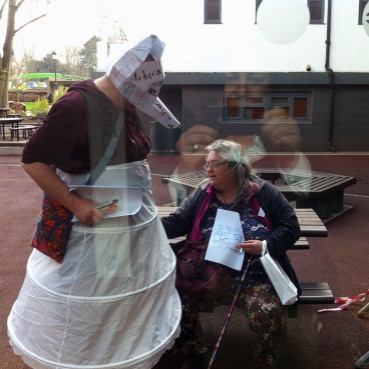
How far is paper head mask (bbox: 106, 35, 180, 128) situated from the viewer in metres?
1.61

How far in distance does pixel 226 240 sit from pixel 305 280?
1.75m

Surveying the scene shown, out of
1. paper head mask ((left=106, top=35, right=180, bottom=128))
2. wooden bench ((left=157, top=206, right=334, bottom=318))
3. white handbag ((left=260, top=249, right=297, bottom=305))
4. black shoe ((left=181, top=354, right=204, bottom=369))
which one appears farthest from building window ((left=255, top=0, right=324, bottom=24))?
black shoe ((left=181, top=354, right=204, bottom=369))

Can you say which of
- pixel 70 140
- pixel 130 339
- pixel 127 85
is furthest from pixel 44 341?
pixel 127 85

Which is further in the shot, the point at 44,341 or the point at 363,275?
the point at 363,275

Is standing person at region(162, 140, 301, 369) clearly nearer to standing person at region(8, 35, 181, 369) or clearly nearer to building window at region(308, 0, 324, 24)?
standing person at region(8, 35, 181, 369)

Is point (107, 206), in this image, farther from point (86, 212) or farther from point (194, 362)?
point (194, 362)

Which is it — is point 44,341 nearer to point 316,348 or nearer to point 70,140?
point 70,140

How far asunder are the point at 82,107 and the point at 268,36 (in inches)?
78.7

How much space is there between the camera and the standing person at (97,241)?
5.63 ft

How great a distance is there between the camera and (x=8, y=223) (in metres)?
5.88

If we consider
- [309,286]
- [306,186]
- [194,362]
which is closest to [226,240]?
[194,362]

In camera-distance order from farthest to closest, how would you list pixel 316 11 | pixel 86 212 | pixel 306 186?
1. pixel 306 186
2. pixel 316 11
3. pixel 86 212

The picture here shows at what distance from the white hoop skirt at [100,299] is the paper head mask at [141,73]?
0.26m

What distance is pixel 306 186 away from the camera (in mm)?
5770
